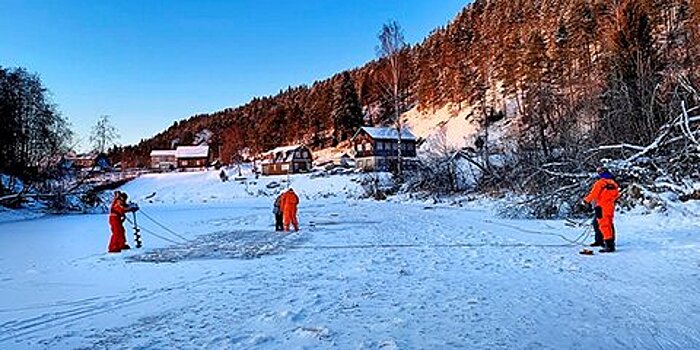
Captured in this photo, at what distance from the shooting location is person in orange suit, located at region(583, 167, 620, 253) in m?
9.02

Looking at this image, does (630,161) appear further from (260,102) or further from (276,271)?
(260,102)

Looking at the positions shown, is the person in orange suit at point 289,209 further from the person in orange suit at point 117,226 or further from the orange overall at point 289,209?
the person in orange suit at point 117,226

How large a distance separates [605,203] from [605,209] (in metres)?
0.14

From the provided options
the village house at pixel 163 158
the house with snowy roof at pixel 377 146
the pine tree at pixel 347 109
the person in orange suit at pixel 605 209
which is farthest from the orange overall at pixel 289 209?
the village house at pixel 163 158

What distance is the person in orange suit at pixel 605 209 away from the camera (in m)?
9.02

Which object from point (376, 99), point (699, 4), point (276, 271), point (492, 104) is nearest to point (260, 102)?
point (376, 99)

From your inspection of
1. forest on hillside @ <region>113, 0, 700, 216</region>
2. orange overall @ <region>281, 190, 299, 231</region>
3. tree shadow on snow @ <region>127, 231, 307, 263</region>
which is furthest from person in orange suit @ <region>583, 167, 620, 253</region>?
orange overall @ <region>281, 190, 299, 231</region>

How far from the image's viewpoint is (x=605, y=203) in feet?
30.2

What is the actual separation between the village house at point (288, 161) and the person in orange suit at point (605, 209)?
56089 millimetres

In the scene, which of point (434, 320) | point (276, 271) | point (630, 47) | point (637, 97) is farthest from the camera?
point (630, 47)

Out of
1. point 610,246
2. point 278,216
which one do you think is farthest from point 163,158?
point 610,246

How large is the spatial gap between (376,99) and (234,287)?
88.0 meters

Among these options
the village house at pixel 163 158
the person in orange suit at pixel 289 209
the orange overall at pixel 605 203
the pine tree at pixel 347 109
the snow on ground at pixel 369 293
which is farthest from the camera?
the village house at pixel 163 158

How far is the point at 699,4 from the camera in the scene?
107ft
